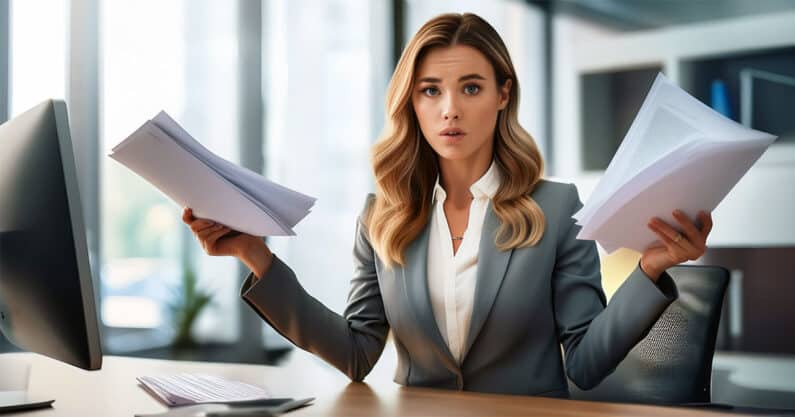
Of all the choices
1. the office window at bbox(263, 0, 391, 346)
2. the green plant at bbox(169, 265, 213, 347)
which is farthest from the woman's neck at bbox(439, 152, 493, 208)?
the office window at bbox(263, 0, 391, 346)

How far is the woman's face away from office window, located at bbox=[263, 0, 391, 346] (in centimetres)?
284

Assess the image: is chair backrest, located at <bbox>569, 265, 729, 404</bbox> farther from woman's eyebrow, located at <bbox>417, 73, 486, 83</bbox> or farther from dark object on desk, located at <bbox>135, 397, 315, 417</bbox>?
dark object on desk, located at <bbox>135, 397, 315, 417</bbox>

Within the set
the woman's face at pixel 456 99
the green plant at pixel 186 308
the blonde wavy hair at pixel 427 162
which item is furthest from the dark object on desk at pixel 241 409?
the green plant at pixel 186 308

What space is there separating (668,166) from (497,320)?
1.82 ft

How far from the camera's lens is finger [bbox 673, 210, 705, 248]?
117 centimetres

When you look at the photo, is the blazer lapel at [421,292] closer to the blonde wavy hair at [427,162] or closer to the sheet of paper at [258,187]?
the blonde wavy hair at [427,162]

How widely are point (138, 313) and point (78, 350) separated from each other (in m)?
2.89

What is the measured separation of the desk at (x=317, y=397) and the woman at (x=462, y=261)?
0.12 m

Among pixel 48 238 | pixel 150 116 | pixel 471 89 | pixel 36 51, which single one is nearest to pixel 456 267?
pixel 471 89

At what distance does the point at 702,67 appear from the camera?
13.3ft

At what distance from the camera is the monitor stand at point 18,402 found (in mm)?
1265

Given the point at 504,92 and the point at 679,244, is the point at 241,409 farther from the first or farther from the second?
the point at 504,92

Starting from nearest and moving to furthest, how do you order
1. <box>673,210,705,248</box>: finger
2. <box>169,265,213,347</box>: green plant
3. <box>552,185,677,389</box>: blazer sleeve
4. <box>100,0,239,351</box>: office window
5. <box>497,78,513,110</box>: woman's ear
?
<box>673,210,705,248</box>: finger < <box>552,185,677,389</box>: blazer sleeve < <box>497,78,513,110</box>: woman's ear < <box>100,0,239,351</box>: office window < <box>169,265,213,347</box>: green plant

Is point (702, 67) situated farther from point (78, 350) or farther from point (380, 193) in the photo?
point (78, 350)
